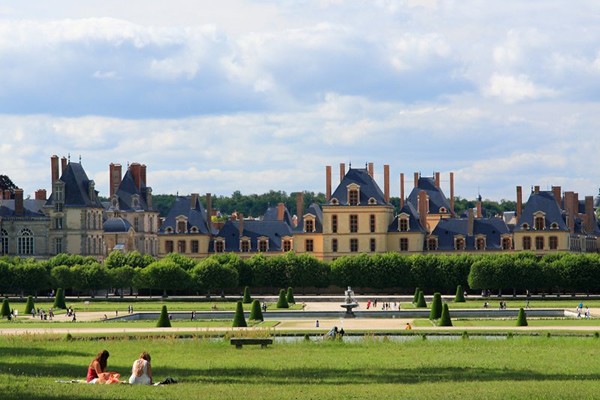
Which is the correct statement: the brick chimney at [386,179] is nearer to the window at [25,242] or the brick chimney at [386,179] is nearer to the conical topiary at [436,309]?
the window at [25,242]

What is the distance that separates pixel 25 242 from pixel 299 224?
65.7 feet

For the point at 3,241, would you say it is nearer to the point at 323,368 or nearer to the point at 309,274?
the point at 309,274

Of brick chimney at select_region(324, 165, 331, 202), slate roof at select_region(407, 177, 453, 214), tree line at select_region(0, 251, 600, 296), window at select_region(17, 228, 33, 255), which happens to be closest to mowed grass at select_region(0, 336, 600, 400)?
tree line at select_region(0, 251, 600, 296)

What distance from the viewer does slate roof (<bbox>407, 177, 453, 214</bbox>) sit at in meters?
109

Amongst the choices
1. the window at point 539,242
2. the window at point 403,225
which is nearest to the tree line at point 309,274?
the window at point 539,242

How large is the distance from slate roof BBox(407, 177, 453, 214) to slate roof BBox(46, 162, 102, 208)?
23111mm

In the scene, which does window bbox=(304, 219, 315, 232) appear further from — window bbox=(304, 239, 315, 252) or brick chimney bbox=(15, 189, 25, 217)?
brick chimney bbox=(15, 189, 25, 217)

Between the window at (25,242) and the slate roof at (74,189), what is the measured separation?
260cm

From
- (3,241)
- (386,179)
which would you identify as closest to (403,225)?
(386,179)

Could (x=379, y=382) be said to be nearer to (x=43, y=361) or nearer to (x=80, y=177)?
(x=43, y=361)

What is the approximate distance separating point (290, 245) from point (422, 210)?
9877mm

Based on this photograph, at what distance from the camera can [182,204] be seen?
355 feet

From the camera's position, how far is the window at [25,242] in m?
108

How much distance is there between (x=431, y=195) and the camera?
361 ft
